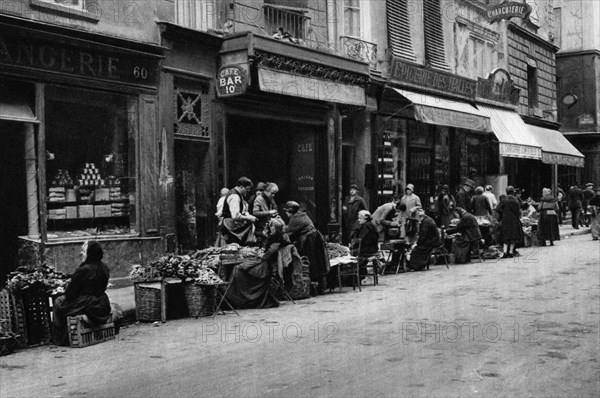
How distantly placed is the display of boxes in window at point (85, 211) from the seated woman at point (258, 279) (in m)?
3.58

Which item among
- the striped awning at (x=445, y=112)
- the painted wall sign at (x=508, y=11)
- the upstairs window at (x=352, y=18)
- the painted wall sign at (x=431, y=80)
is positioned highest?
the painted wall sign at (x=508, y=11)

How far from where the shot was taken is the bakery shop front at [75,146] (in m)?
12.0

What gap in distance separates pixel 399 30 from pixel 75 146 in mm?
12743

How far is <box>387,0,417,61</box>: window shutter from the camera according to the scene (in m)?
22.2

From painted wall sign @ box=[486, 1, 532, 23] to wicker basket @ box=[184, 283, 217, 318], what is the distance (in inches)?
753

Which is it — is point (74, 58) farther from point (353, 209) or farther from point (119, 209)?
point (353, 209)

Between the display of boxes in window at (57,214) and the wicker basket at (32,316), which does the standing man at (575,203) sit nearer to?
the display of boxes in window at (57,214)

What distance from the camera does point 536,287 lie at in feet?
41.8

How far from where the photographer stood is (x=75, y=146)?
13016 mm

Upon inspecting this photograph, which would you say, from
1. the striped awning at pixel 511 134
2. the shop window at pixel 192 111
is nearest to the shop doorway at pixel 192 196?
the shop window at pixel 192 111

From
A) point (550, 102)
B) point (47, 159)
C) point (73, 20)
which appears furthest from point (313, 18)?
point (550, 102)

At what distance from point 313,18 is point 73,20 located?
307 inches

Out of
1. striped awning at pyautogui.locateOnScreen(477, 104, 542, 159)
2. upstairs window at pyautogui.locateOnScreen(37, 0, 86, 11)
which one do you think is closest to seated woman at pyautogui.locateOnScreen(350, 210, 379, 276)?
upstairs window at pyautogui.locateOnScreen(37, 0, 86, 11)

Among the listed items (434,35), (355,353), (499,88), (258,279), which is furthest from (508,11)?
(355,353)
